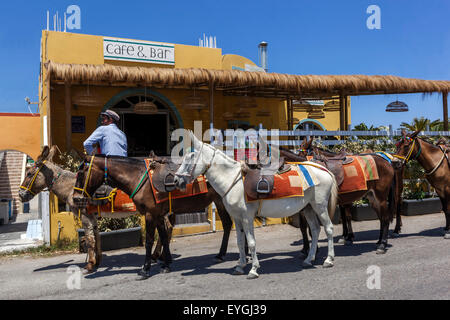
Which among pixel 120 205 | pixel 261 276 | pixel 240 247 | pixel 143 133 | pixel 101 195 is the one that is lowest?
pixel 261 276

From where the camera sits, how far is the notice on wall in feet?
36.9

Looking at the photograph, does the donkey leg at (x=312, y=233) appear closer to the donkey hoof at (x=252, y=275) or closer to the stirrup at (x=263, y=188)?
the donkey hoof at (x=252, y=275)

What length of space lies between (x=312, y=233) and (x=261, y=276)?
1153 millimetres

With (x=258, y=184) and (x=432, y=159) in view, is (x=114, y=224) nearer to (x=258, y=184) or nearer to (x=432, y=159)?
(x=258, y=184)

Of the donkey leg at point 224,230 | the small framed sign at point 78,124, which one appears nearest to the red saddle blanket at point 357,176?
the donkey leg at point 224,230

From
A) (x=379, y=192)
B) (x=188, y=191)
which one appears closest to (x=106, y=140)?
(x=188, y=191)

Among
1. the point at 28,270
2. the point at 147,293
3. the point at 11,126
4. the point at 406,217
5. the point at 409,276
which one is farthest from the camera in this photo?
the point at 11,126

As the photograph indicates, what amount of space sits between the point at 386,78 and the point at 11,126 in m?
15.0

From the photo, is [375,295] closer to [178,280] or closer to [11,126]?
[178,280]

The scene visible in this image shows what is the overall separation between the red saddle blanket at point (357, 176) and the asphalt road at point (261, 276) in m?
1.16

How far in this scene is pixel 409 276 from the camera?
4957 millimetres

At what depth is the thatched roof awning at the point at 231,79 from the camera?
28.2 feet

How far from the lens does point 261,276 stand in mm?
5207
